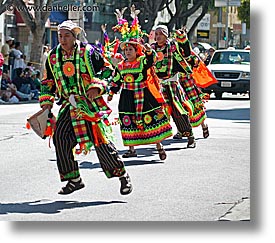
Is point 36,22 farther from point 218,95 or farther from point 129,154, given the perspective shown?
point 129,154

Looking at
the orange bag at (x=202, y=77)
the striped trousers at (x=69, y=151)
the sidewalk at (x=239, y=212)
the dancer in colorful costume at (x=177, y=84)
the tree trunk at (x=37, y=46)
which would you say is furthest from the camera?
the tree trunk at (x=37, y=46)

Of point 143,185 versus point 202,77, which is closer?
point 143,185

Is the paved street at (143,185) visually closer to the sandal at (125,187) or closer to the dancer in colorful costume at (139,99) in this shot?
the sandal at (125,187)

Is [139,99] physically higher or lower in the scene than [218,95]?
higher

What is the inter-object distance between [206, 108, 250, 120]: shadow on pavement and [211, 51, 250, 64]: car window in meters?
5.89

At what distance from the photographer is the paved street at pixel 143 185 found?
842 centimetres

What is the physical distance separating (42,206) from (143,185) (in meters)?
1.57

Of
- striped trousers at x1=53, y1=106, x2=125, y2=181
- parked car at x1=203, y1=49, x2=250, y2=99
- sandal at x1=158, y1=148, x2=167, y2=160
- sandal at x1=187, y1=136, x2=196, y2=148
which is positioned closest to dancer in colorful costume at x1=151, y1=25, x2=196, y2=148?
sandal at x1=187, y1=136, x2=196, y2=148

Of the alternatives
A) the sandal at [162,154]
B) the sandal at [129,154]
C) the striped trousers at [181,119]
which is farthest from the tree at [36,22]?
the sandal at [162,154]

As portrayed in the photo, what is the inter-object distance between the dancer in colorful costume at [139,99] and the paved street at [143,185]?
1.32 feet

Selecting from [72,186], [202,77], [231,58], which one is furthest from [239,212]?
[231,58]

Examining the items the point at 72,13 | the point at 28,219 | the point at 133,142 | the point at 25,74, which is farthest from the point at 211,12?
the point at 28,219

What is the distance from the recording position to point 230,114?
20031mm
